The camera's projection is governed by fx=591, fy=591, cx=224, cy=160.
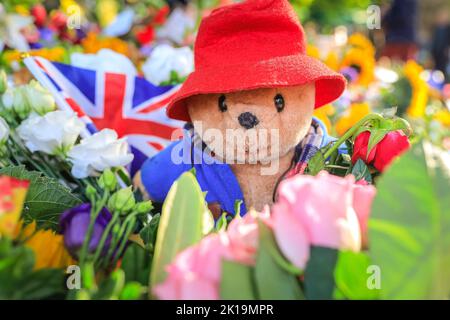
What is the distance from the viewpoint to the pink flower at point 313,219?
47 centimetres

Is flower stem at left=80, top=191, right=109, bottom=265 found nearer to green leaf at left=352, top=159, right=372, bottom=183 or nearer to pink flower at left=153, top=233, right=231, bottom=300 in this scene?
pink flower at left=153, top=233, right=231, bottom=300

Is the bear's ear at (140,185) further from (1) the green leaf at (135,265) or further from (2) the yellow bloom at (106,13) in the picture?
(2) the yellow bloom at (106,13)

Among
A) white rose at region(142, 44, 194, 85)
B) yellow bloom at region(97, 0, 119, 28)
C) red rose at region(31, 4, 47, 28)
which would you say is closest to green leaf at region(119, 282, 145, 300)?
white rose at region(142, 44, 194, 85)

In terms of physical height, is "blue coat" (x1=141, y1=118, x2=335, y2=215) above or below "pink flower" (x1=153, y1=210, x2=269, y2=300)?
above

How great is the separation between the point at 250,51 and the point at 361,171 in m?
0.26

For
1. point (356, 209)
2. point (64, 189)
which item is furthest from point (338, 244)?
point (64, 189)

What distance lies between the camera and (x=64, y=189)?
79cm

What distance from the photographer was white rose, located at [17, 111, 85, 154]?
40.1 inches

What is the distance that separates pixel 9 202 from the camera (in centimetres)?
50

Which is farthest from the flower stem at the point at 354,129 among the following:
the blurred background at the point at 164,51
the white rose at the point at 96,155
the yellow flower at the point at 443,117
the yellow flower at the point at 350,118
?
the yellow flower at the point at 443,117

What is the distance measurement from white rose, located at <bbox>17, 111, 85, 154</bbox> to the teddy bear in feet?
0.60

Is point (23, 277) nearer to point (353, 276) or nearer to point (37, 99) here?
point (353, 276)

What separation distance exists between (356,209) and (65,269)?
292mm
